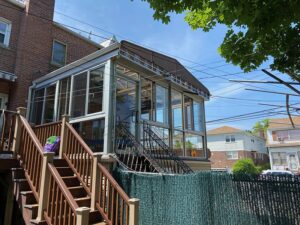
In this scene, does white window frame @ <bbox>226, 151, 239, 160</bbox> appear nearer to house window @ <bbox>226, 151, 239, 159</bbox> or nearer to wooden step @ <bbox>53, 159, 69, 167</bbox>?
house window @ <bbox>226, 151, 239, 159</bbox>

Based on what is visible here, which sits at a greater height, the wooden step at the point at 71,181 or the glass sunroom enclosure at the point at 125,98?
the glass sunroom enclosure at the point at 125,98

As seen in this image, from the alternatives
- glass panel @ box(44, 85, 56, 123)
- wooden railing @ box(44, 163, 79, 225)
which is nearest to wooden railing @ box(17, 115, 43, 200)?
wooden railing @ box(44, 163, 79, 225)

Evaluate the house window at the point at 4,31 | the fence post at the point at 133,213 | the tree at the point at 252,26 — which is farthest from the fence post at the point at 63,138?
the house window at the point at 4,31

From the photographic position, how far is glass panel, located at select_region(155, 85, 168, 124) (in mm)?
9117

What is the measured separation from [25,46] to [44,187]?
7.72m

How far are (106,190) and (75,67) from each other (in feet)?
14.5

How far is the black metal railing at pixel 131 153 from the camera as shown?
23.0ft

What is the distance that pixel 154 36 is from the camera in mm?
9258

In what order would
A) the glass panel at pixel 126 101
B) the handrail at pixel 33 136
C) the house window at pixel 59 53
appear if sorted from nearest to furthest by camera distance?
the handrail at pixel 33 136
the glass panel at pixel 126 101
the house window at pixel 59 53

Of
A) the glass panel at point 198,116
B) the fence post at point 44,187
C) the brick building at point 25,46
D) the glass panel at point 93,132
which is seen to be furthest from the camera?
the glass panel at point 198,116

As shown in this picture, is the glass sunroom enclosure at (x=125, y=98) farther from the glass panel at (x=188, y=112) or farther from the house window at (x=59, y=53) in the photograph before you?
the house window at (x=59, y=53)

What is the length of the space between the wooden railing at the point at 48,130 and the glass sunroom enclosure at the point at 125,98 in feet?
2.99

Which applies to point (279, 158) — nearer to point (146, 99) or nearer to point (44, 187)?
point (146, 99)

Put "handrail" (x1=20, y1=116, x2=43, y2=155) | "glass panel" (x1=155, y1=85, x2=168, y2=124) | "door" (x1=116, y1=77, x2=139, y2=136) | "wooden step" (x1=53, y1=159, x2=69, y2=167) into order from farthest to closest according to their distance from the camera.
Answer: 1. "glass panel" (x1=155, y1=85, x2=168, y2=124)
2. "door" (x1=116, y1=77, x2=139, y2=136)
3. "wooden step" (x1=53, y1=159, x2=69, y2=167)
4. "handrail" (x1=20, y1=116, x2=43, y2=155)
